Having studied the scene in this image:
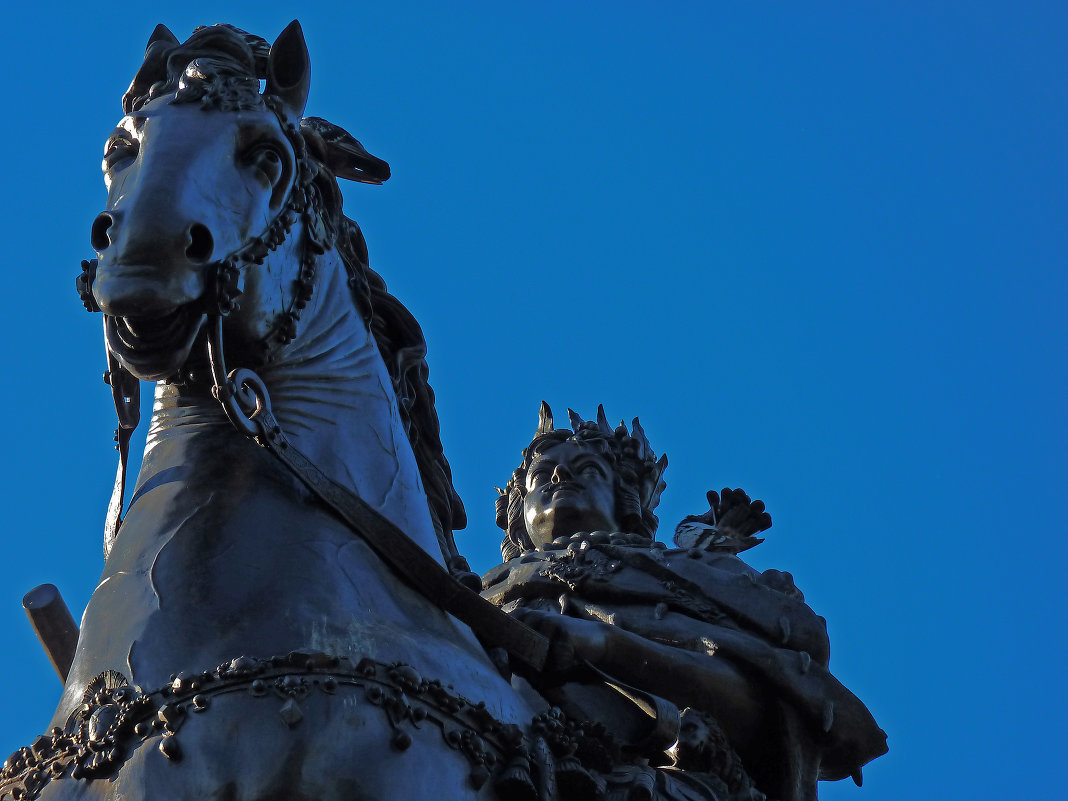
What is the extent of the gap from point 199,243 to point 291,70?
5.33ft

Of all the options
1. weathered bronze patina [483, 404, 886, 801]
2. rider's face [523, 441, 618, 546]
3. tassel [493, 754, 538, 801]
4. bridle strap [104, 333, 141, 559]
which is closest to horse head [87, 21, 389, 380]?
bridle strap [104, 333, 141, 559]

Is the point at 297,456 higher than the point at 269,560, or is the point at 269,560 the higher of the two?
the point at 297,456

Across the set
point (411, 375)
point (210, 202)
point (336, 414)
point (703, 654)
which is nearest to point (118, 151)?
point (210, 202)

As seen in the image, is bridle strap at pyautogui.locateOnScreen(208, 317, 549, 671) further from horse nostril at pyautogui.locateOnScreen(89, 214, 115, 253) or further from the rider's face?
Result: the rider's face

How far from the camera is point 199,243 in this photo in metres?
6.70

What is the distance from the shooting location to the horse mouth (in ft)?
21.8

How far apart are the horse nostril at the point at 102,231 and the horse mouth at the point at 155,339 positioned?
238 mm

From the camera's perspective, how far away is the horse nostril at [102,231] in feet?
21.6

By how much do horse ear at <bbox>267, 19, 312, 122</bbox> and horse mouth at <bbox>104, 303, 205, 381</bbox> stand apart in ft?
5.17

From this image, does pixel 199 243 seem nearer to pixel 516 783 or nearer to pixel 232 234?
pixel 232 234

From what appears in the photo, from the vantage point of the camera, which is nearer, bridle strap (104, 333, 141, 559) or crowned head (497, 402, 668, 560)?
bridle strap (104, 333, 141, 559)

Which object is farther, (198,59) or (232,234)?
(198,59)

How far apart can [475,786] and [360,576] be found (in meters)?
0.81

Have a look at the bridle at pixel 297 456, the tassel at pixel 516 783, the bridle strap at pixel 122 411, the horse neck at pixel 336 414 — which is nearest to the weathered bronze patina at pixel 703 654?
the bridle at pixel 297 456
